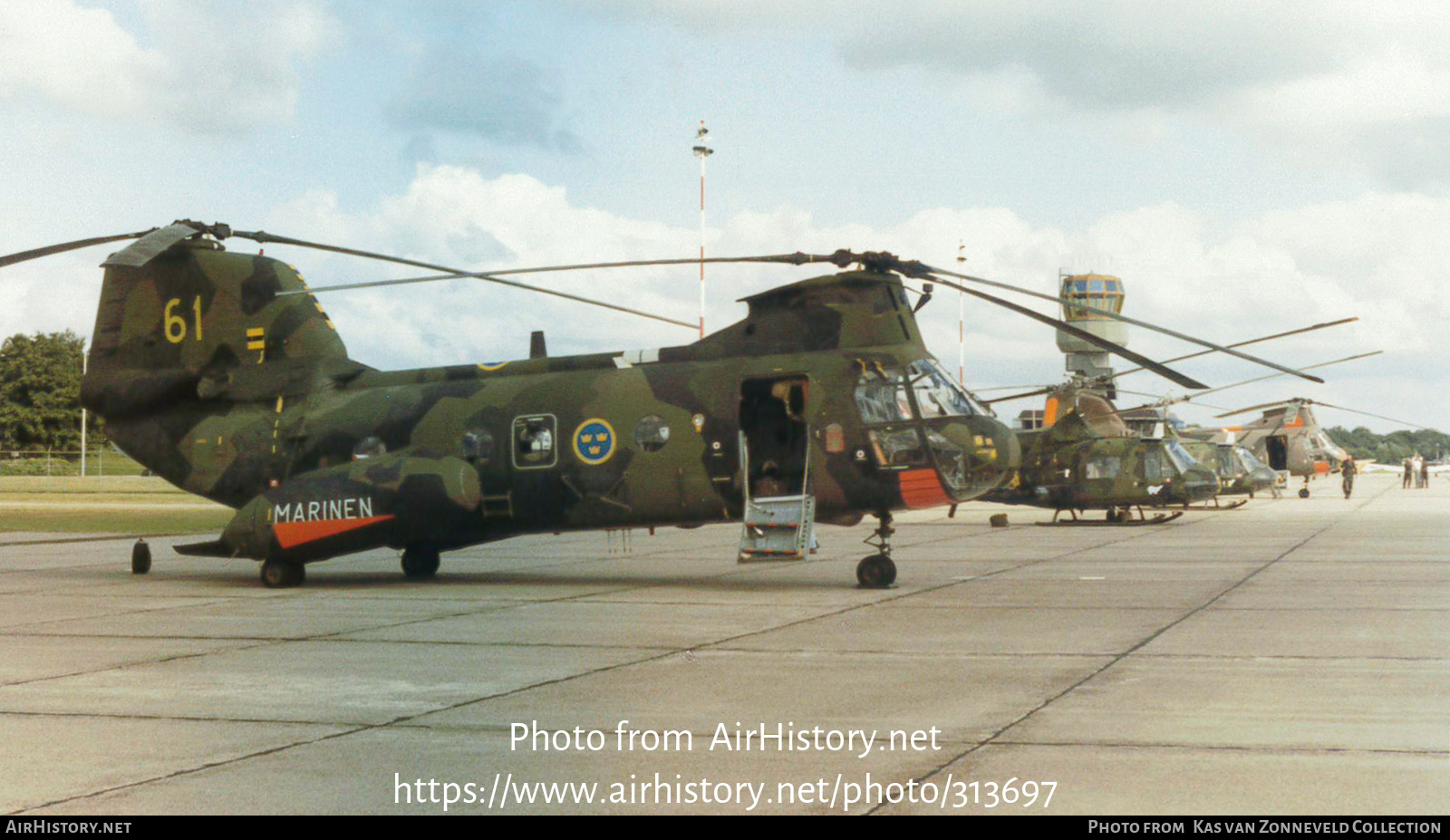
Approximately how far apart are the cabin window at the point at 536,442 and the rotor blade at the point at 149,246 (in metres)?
4.64

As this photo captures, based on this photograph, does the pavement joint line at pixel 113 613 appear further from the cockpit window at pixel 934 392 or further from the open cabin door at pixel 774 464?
the cockpit window at pixel 934 392

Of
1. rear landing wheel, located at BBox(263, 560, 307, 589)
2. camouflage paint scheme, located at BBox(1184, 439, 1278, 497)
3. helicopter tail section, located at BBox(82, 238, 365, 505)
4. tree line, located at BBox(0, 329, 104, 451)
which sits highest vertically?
tree line, located at BBox(0, 329, 104, 451)

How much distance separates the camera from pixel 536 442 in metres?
16.7

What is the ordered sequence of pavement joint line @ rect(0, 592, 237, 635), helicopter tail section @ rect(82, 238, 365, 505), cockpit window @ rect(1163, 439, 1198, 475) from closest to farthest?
pavement joint line @ rect(0, 592, 237, 635) < helicopter tail section @ rect(82, 238, 365, 505) < cockpit window @ rect(1163, 439, 1198, 475)

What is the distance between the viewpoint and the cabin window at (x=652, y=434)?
16203 mm

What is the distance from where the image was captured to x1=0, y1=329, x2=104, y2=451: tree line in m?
93.2

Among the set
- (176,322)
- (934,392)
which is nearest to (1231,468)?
(934,392)

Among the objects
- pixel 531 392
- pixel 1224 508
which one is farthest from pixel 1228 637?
pixel 1224 508

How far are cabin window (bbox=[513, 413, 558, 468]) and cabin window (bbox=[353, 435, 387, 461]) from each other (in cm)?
192

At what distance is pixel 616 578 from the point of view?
1780cm

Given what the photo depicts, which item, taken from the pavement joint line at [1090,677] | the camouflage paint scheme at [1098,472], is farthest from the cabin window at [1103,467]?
the pavement joint line at [1090,677]

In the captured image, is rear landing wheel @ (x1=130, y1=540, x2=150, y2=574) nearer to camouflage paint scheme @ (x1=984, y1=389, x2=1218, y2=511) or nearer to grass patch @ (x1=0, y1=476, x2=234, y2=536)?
grass patch @ (x1=0, y1=476, x2=234, y2=536)

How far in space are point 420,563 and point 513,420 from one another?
9.57 feet

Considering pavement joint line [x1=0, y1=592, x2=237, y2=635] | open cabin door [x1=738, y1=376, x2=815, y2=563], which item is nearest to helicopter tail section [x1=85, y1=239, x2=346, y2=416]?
pavement joint line [x1=0, y1=592, x2=237, y2=635]
